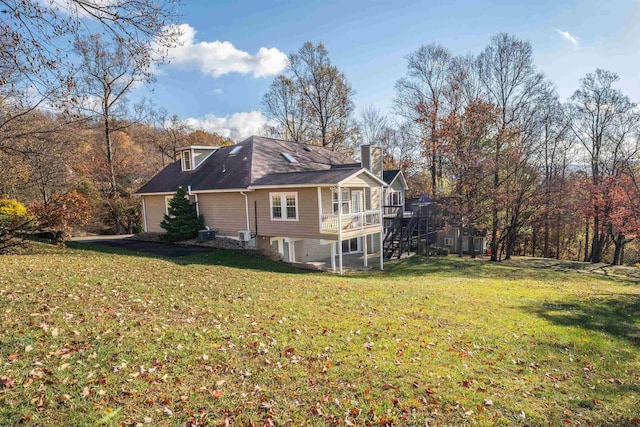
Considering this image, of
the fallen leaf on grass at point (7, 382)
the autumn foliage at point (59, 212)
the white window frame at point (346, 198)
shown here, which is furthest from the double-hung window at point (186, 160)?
the fallen leaf on grass at point (7, 382)

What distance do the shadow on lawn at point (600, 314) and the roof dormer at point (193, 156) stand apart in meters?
20.8

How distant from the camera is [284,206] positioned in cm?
1772

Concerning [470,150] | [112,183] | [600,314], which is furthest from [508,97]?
[112,183]

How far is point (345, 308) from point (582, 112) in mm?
30312

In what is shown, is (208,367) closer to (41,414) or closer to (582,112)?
(41,414)

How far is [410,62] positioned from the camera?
103 ft

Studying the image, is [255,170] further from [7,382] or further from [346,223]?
[7,382]

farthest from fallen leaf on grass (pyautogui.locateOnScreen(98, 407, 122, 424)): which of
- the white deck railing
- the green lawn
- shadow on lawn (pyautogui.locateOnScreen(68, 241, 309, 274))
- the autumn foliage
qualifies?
the white deck railing

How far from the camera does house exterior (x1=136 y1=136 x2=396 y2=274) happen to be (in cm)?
1695

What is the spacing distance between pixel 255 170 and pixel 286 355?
14.8 metres

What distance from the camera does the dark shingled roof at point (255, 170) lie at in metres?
17.8

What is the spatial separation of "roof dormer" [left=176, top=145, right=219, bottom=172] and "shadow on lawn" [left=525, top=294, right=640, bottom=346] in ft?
68.3

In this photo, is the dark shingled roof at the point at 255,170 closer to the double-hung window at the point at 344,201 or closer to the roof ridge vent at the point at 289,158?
the roof ridge vent at the point at 289,158

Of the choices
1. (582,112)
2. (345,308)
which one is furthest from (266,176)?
(582,112)
